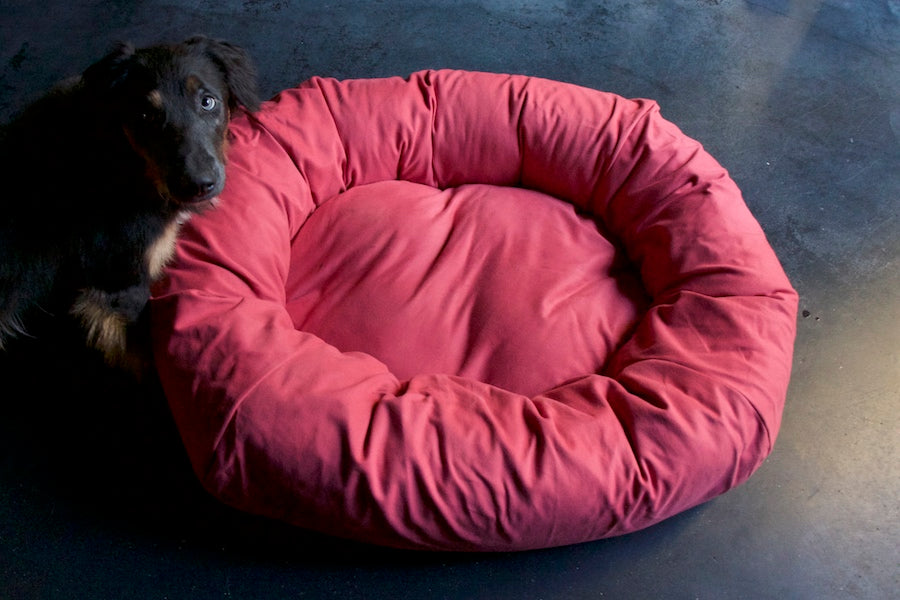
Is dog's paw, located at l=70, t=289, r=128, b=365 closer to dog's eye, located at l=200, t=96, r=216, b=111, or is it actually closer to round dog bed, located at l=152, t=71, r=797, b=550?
round dog bed, located at l=152, t=71, r=797, b=550

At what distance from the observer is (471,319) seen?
194 centimetres

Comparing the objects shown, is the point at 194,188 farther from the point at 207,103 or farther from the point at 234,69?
the point at 234,69

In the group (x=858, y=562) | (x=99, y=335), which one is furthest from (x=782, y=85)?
(x=99, y=335)

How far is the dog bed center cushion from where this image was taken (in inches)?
73.3

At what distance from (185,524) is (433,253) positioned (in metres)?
1.05

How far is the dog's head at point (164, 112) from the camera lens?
159cm

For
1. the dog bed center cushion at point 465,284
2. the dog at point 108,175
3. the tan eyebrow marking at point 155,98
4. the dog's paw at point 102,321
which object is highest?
the tan eyebrow marking at point 155,98

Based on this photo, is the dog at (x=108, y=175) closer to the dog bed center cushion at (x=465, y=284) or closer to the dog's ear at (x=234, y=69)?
the dog's ear at (x=234, y=69)

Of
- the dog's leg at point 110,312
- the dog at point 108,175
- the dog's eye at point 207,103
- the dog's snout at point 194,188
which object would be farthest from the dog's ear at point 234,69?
the dog's leg at point 110,312

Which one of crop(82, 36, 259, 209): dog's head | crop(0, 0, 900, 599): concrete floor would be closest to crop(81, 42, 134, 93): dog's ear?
crop(82, 36, 259, 209): dog's head

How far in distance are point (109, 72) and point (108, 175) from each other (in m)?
0.25

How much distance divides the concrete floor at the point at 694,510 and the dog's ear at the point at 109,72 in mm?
852

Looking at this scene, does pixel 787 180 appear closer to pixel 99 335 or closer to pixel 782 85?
pixel 782 85

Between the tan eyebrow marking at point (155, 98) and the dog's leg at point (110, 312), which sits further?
the dog's leg at point (110, 312)
